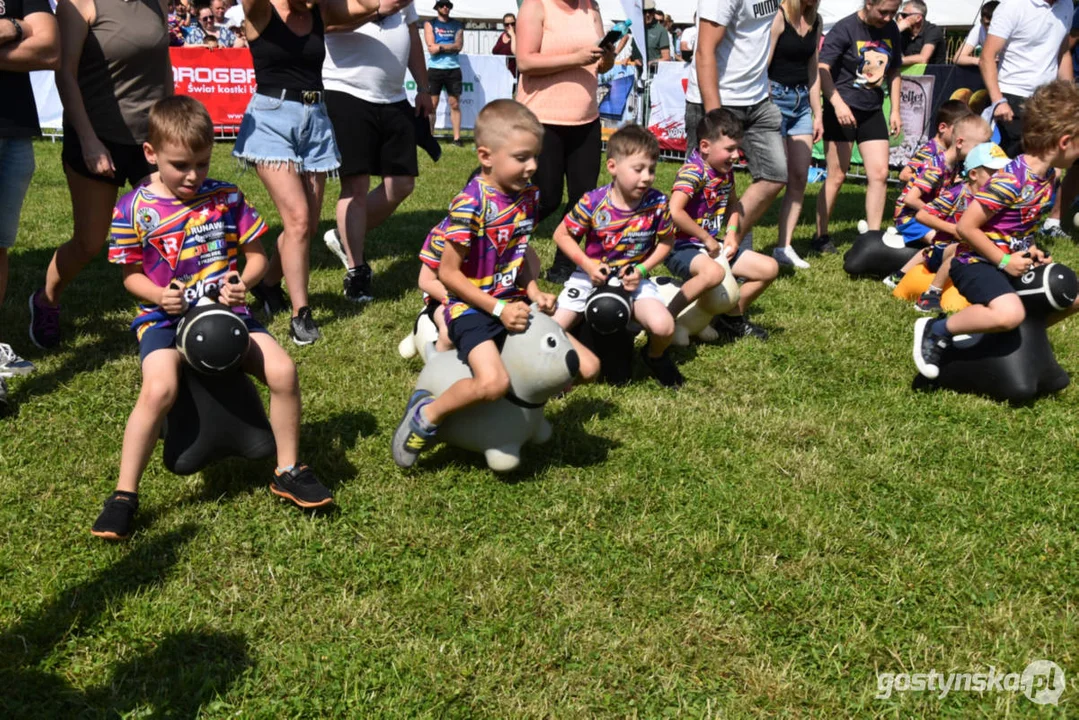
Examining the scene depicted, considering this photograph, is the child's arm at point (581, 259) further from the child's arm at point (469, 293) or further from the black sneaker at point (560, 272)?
the black sneaker at point (560, 272)

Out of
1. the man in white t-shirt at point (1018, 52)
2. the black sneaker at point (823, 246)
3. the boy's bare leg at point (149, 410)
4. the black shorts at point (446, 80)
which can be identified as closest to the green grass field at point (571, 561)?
the boy's bare leg at point (149, 410)

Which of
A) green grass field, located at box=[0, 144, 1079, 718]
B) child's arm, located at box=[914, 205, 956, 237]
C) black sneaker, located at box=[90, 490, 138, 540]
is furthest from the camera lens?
child's arm, located at box=[914, 205, 956, 237]

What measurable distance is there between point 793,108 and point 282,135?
12.9ft

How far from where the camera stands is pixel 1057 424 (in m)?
4.54

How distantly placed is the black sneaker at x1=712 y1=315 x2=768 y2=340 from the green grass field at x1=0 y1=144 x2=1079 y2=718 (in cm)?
75

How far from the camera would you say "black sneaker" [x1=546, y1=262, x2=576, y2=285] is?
22.9ft

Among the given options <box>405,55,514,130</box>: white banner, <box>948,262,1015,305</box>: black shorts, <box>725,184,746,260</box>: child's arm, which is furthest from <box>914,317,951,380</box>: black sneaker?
<box>405,55,514,130</box>: white banner

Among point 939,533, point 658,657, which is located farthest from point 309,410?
point 939,533

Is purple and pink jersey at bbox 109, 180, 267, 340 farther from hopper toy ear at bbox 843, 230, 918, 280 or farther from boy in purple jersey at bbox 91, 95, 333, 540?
hopper toy ear at bbox 843, 230, 918, 280

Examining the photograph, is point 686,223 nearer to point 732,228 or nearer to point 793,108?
point 732,228

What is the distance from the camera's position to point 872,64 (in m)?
7.76

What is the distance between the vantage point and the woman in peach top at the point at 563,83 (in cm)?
A: 601

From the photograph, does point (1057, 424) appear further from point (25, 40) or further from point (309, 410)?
point (25, 40)

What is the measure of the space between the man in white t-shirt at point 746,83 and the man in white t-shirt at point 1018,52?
8.69ft
